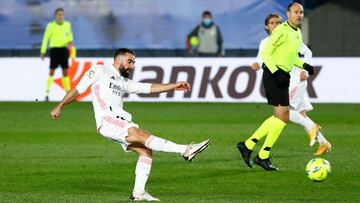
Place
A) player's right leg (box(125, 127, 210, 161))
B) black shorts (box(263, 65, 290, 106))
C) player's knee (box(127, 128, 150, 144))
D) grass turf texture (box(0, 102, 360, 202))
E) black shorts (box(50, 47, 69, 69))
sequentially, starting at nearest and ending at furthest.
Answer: player's right leg (box(125, 127, 210, 161)) → player's knee (box(127, 128, 150, 144)) → grass turf texture (box(0, 102, 360, 202)) → black shorts (box(263, 65, 290, 106)) → black shorts (box(50, 47, 69, 69))

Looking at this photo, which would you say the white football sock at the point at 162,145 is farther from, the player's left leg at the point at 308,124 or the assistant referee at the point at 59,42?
the assistant referee at the point at 59,42

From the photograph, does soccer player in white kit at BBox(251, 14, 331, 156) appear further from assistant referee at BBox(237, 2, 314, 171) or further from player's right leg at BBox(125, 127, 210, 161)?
player's right leg at BBox(125, 127, 210, 161)

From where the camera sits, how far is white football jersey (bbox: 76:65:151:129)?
1161 centimetres

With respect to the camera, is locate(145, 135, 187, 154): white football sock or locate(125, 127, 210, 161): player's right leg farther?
locate(145, 135, 187, 154): white football sock

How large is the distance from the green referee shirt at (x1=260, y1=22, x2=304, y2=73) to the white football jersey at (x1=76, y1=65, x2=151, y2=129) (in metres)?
2.91

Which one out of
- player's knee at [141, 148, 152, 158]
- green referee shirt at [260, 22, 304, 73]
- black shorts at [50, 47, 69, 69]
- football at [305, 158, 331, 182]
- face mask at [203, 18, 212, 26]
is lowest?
black shorts at [50, 47, 69, 69]

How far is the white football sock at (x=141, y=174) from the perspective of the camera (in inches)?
451

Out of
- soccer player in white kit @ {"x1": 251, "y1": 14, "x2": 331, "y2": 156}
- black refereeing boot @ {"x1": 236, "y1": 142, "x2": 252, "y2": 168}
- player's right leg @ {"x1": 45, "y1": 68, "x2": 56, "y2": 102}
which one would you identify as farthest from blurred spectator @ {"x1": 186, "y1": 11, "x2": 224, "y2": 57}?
black refereeing boot @ {"x1": 236, "y1": 142, "x2": 252, "y2": 168}

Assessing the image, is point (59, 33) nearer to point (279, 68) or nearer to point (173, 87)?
point (279, 68)

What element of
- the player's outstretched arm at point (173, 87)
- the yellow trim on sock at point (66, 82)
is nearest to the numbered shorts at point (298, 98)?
the player's outstretched arm at point (173, 87)

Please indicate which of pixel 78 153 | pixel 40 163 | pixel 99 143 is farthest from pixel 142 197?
pixel 99 143

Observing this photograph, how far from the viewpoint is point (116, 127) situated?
452 inches

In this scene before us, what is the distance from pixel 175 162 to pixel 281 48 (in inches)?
88.6

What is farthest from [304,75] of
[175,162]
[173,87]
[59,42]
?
[59,42]
